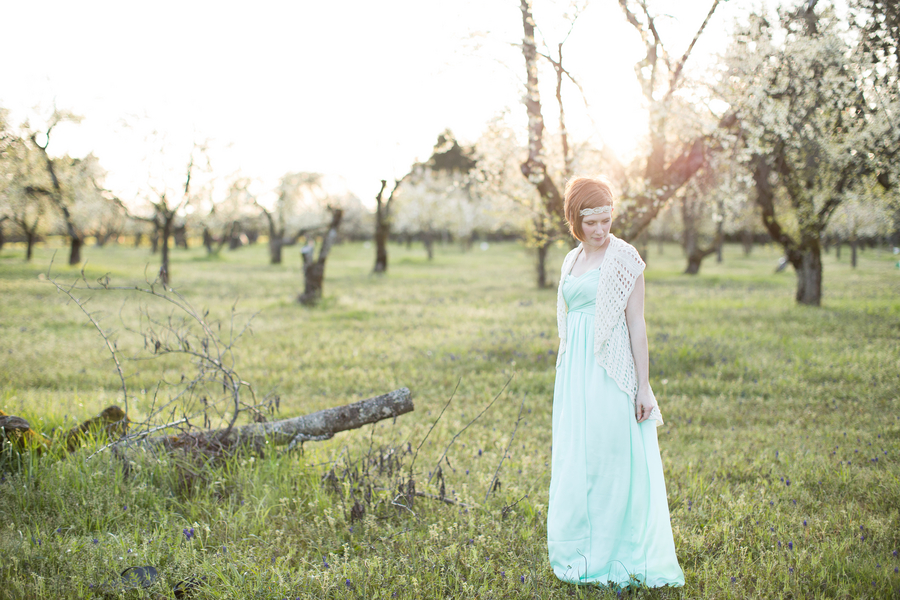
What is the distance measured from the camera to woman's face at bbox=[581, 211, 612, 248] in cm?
334

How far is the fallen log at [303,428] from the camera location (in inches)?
178

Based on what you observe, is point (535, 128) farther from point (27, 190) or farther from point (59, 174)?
point (59, 174)

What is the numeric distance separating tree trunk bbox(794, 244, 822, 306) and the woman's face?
571 inches

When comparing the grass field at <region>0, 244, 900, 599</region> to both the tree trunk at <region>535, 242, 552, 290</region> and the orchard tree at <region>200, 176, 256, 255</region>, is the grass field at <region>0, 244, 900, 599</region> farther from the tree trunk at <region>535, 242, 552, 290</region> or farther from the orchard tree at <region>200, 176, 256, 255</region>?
the orchard tree at <region>200, 176, 256, 255</region>

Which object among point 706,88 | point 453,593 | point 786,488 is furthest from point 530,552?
point 706,88

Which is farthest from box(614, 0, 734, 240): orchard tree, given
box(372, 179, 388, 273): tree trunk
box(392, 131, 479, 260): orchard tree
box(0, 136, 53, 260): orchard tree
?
box(392, 131, 479, 260): orchard tree

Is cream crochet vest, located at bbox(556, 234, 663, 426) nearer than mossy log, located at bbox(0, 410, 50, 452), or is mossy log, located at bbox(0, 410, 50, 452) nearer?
cream crochet vest, located at bbox(556, 234, 663, 426)

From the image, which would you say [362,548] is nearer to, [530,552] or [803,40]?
[530,552]

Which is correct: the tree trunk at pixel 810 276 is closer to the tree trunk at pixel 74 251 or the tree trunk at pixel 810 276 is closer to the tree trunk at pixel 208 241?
the tree trunk at pixel 74 251

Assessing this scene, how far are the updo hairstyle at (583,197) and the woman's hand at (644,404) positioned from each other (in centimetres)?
107

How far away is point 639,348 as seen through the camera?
3332 millimetres

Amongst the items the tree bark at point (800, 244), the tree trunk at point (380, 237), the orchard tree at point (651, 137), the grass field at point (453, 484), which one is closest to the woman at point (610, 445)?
the grass field at point (453, 484)

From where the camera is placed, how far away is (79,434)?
4.72m

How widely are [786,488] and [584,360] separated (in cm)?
260
